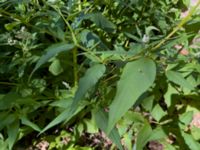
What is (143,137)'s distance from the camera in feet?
5.98

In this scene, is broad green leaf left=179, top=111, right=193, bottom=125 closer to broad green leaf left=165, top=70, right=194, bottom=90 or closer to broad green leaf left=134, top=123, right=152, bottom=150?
broad green leaf left=134, top=123, right=152, bottom=150

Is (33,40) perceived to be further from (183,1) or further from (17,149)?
(183,1)

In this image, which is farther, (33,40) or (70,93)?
(33,40)

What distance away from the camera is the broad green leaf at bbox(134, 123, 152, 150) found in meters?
1.79

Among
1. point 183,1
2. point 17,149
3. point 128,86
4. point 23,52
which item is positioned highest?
point 128,86

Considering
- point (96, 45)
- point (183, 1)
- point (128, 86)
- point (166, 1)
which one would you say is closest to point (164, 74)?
point (96, 45)

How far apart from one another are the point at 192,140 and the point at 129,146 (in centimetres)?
28

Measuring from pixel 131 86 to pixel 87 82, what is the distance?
309 mm

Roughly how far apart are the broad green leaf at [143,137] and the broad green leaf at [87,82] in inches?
17.8

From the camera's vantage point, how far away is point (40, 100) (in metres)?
1.99

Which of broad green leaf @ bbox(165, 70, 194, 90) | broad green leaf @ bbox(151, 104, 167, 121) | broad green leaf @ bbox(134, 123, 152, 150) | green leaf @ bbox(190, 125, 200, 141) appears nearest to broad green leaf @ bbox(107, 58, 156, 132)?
broad green leaf @ bbox(165, 70, 194, 90)

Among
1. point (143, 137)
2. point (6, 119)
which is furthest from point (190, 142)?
point (6, 119)

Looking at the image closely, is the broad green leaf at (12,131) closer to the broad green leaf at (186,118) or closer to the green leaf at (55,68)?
the green leaf at (55,68)

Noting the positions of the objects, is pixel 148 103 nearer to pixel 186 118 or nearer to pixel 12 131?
pixel 186 118
